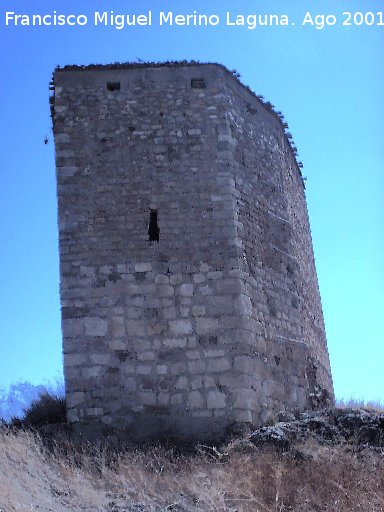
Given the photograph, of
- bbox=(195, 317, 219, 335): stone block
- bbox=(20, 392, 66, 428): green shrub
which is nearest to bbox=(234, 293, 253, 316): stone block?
bbox=(195, 317, 219, 335): stone block

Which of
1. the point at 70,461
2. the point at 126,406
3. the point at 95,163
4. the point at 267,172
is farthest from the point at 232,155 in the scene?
the point at 70,461

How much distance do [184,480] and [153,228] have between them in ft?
13.7

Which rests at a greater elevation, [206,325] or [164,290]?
[164,290]

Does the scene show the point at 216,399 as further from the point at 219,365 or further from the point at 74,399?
the point at 74,399

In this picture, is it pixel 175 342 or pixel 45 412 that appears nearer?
pixel 175 342

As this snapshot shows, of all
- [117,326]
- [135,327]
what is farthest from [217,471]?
[117,326]

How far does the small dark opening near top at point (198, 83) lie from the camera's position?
11891 mm

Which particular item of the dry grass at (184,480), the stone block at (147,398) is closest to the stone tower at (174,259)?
the stone block at (147,398)

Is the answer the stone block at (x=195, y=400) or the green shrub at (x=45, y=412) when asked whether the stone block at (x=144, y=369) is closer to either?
the stone block at (x=195, y=400)

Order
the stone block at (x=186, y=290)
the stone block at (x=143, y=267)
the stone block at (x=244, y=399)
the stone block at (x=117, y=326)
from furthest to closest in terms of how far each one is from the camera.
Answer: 1. the stone block at (x=143, y=267)
2. the stone block at (x=186, y=290)
3. the stone block at (x=117, y=326)
4. the stone block at (x=244, y=399)

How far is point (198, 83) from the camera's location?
11906 millimetres

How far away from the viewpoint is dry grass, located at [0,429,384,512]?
7.43 meters

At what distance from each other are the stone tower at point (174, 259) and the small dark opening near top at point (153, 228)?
0.02 m

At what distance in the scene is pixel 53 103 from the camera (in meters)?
12.1
